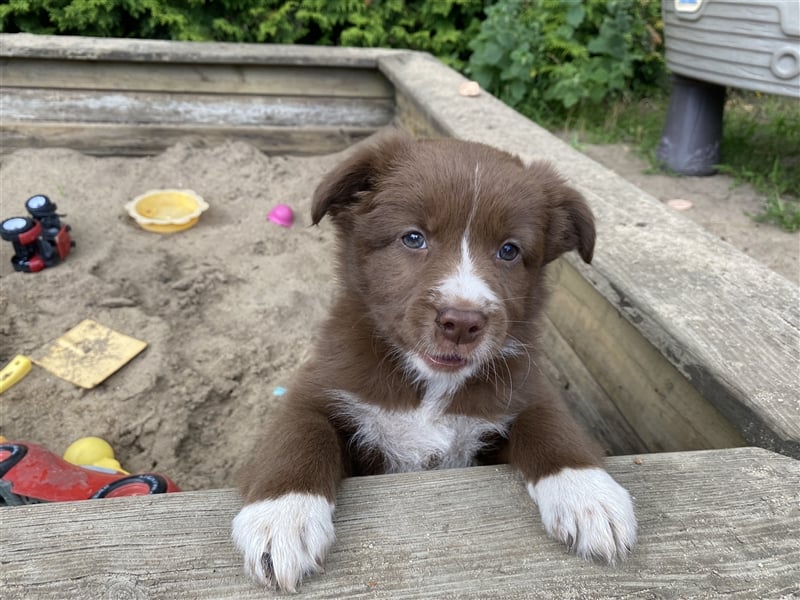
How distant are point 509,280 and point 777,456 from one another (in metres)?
0.90

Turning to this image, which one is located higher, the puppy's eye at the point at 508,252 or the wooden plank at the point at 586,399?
the puppy's eye at the point at 508,252

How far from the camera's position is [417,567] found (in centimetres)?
131

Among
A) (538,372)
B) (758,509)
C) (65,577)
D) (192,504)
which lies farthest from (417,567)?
(538,372)

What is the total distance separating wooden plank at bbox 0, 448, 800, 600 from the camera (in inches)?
49.6

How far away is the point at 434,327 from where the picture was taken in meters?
1.73

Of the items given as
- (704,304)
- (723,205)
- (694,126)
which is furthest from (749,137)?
(704,304)

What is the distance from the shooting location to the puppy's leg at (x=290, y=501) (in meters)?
1.30

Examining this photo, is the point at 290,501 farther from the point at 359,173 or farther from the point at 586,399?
the point at 586,399

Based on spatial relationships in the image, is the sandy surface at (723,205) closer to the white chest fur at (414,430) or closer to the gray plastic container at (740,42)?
the gray plastic container at (740,42)

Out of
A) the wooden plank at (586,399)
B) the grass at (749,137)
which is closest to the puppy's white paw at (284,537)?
the wooden plank at (586,399)

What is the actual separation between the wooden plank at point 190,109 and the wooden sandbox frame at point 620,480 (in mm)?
1833

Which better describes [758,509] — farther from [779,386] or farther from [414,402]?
[414,402]

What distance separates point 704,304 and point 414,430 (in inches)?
45.8

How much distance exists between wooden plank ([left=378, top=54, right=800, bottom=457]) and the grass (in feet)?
7.17
